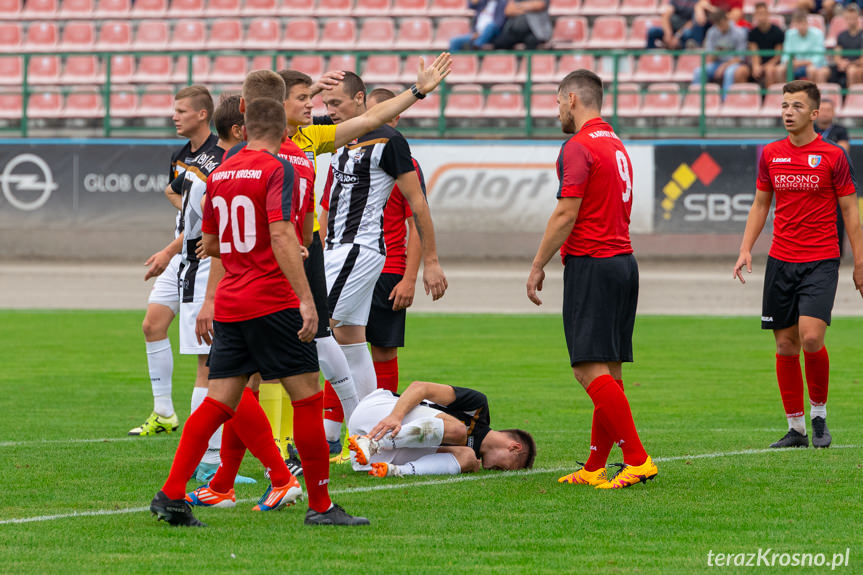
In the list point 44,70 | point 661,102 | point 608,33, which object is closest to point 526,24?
point 608,33

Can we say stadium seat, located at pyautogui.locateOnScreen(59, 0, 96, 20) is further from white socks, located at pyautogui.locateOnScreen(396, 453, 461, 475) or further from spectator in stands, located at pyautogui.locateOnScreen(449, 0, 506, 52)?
white socks, located at pyautogui.locateOnScreen(396, 453, 461, 475)

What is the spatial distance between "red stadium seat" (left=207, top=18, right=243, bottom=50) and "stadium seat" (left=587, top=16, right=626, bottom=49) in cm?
800

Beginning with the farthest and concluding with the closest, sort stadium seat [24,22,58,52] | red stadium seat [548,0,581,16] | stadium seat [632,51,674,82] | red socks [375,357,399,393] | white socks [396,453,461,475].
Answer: stadium seat [24,22,58,52], red stadium seat [548,0,581,16], stadium seat [632,51,674,82], red socks [375,357,399,393], white socks [396,453,461,475]

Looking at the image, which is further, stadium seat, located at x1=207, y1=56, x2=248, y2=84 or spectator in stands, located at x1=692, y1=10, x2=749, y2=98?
stadium seat, located at x1=207, y1=56, x2=248, y2=84

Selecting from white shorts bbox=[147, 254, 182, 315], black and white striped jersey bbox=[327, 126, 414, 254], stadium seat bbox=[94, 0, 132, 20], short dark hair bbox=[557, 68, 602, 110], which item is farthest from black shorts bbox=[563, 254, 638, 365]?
stadium seat bbox=[94, 0, 132, 20]

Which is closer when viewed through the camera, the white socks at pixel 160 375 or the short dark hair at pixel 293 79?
the short dark hair at pixel 293 79

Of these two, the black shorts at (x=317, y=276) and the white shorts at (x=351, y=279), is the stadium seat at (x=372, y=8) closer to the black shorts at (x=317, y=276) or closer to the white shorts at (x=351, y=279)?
the white shorts at (x=351, y=279)

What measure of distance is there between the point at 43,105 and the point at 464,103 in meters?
9.13

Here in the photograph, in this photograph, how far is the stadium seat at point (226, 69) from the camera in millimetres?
27438

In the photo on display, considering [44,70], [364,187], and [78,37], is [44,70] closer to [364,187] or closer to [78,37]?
[78,37]

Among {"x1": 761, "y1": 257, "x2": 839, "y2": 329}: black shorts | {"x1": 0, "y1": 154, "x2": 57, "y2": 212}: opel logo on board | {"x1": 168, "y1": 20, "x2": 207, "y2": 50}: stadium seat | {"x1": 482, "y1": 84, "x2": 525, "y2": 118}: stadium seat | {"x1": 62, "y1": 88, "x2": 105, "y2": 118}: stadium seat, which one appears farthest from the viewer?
{"x1": 168, "y1": 20, "x2": 207, "y2": 50}: stadium seat

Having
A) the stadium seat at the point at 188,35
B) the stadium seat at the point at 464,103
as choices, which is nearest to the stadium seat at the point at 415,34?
the stadium seat at the point at 464,103

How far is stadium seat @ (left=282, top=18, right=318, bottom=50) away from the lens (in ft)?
93.6

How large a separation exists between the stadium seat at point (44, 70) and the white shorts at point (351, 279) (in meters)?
22.3
